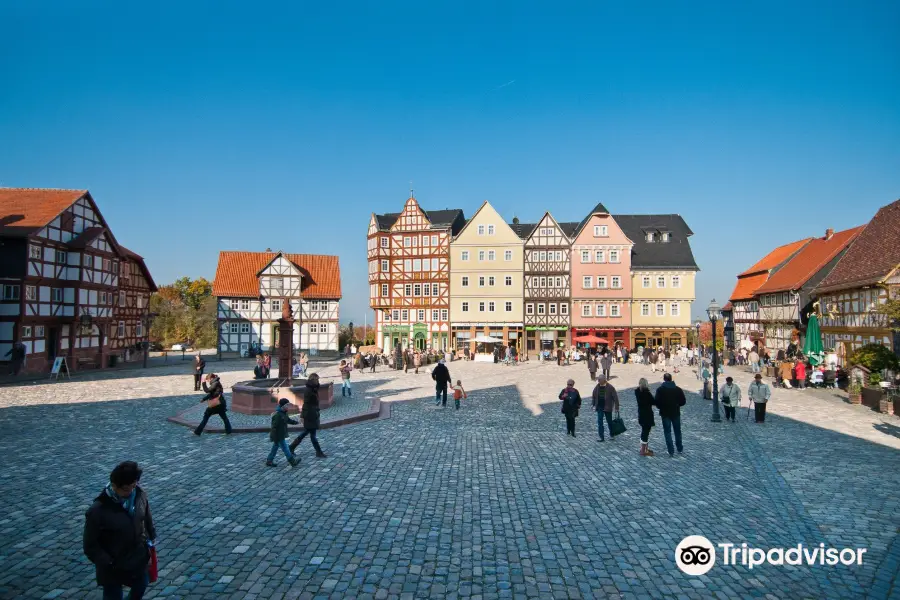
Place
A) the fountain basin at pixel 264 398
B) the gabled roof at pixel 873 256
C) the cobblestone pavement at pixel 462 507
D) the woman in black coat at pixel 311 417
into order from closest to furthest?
the cobblestone pavement at pixel 462 507 → the woman in black coat at pixel 311 417 → the fountain basin at pixel 264 398 → the gabled roof at pixel 873 256

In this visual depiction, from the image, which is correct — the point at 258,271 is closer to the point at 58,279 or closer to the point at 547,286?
the point at 58,279

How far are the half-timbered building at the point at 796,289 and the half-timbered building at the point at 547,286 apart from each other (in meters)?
16.0

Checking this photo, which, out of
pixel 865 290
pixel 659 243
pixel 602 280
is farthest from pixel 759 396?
pixel 659 243

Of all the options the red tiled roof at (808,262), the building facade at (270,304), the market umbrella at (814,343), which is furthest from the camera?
the building facade at (270,304)

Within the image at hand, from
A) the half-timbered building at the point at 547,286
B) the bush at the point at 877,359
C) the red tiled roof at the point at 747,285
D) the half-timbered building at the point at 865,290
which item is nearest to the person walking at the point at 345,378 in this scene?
the bush at the point at 877,359

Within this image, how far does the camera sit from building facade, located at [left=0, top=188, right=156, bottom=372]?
30141 millimetres

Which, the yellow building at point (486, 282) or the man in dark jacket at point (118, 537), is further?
the yellow building at point (486, 282)

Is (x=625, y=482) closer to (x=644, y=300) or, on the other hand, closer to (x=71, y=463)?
(x=71, y=463)

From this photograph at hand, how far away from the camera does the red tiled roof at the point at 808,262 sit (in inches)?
1485

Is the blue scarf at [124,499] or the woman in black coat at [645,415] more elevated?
the blue scarf at [124,499]

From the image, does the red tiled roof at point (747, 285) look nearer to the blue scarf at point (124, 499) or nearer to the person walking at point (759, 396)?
the person walking at point (759, 396)

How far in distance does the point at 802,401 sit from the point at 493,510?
17735 mm

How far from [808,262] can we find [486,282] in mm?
25708

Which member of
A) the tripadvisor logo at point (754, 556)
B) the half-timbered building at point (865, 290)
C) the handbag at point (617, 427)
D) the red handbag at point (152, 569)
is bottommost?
the tripadvisor logo at point (754, 556)
